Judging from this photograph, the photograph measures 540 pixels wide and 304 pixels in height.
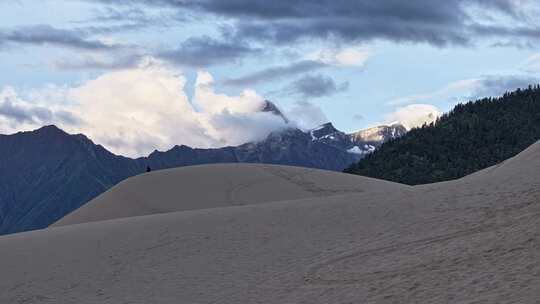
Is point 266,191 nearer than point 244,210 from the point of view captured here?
No

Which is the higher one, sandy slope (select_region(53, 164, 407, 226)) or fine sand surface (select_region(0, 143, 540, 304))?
sandy slope (select_region(53, 164, 407, 226))

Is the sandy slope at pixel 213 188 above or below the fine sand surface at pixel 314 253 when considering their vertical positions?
above

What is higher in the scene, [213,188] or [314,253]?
[213,188]

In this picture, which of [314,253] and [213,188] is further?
[213,188]

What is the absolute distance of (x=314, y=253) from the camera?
22.2 metres

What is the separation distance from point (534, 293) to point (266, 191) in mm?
38295

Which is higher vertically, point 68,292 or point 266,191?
point 266,191

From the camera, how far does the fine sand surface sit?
16.7m

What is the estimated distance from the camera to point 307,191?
51.7 m

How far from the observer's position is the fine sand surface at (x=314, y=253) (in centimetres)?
1666

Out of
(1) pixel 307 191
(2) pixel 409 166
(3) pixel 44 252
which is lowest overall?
(3) pixel 44 252

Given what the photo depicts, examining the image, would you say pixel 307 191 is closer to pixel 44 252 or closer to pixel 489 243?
pixel 44 252

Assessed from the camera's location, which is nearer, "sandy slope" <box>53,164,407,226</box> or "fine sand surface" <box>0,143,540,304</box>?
"fine sand surface" <box>0,143,540,304</box>

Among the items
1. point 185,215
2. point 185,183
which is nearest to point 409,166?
point 185,183
